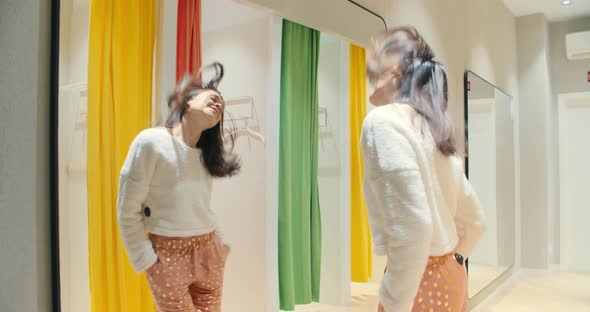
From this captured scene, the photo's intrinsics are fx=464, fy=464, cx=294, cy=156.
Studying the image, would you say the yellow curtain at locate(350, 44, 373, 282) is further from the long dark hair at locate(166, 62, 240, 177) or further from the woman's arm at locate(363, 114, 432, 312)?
the woman's arm at locate(363, 114, 432, 312)

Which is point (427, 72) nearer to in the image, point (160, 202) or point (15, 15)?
point (160, 202)

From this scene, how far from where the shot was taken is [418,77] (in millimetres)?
1284

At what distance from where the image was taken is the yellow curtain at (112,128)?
1.20 meters

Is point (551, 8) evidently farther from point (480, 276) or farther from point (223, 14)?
point (223, 14)

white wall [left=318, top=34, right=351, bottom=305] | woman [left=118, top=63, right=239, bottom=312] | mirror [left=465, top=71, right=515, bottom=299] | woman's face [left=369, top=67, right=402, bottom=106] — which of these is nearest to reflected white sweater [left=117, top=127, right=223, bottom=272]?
woman [left=118, top=63, right=239, bottom=312]

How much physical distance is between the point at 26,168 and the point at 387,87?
973 mm

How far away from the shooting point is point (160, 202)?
4.01 ft

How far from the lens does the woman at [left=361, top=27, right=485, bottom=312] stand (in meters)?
1.07

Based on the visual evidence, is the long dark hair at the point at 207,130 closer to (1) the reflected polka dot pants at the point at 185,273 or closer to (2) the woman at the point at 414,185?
(1) the reflected polka dot pants at the point at 185,273

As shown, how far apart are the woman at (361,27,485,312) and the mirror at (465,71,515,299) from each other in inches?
91.3

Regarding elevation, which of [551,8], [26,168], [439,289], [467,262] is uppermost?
[551,8]

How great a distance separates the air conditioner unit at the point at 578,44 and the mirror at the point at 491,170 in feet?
3.01

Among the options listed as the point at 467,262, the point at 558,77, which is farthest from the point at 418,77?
the point at 558,77

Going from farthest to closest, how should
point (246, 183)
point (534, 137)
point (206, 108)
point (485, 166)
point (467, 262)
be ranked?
point (534, 137) < point (485, 166) < point (467, 262) < point (246, 183) < point (206, 108)
